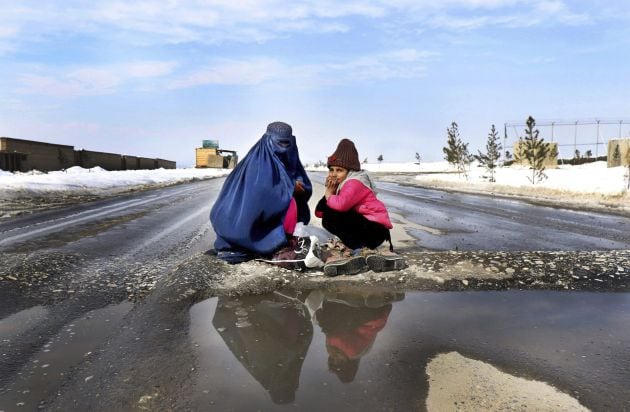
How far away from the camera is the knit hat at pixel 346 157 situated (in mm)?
4762

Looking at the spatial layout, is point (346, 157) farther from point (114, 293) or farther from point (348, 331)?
point (114, 293)

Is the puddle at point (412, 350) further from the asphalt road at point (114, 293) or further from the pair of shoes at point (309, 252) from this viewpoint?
the pair of shoes at point (309, 252)

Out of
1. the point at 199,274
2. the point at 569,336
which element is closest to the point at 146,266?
the point at 199,274

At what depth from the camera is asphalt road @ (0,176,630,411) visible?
2.39 metres

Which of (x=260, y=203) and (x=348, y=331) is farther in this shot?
(x=260, y=203)

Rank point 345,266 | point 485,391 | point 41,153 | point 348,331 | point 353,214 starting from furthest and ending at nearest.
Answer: point 41,153 < point 353,214 < point 345,266 < point 348,331 < point 485,391

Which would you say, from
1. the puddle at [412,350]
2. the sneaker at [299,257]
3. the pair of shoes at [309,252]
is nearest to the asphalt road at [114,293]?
the puddle at [412,350]

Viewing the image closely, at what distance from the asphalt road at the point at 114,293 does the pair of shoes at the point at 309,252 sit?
79 cm

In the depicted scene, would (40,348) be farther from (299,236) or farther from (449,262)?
(449,262)

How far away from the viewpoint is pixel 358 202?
190 inches

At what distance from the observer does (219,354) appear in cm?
278

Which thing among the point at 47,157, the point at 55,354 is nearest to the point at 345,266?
the point at 55,354

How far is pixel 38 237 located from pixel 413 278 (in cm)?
589

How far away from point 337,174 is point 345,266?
40.1 inches
